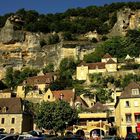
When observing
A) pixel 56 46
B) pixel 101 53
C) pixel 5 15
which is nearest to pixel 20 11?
pixel 5 15

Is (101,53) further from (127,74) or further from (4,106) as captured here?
(4,106)

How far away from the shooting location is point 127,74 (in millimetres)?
71375

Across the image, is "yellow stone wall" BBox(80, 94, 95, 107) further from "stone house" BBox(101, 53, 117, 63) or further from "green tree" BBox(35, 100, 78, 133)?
"green tree" BBox(35, 100, 78, 133)

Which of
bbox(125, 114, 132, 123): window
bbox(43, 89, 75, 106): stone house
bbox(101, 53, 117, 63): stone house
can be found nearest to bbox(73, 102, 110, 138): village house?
bbox(125, 114, 132, 123): window

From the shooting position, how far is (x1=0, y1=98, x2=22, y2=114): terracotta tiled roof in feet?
176

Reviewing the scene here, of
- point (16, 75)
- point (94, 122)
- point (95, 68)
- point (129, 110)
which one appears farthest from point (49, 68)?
point (129, 110)

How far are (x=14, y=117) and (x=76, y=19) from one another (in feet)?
221

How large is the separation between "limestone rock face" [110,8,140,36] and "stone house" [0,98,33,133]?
1994 inches

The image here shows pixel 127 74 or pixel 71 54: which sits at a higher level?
pixel 71 54

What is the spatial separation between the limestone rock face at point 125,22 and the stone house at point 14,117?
5064cm

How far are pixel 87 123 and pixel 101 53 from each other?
3424 cm

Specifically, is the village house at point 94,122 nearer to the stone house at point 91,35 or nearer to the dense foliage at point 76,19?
the stone house at point 91,35

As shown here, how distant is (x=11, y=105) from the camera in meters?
55.3

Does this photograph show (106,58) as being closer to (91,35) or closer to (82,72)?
(82,72)
